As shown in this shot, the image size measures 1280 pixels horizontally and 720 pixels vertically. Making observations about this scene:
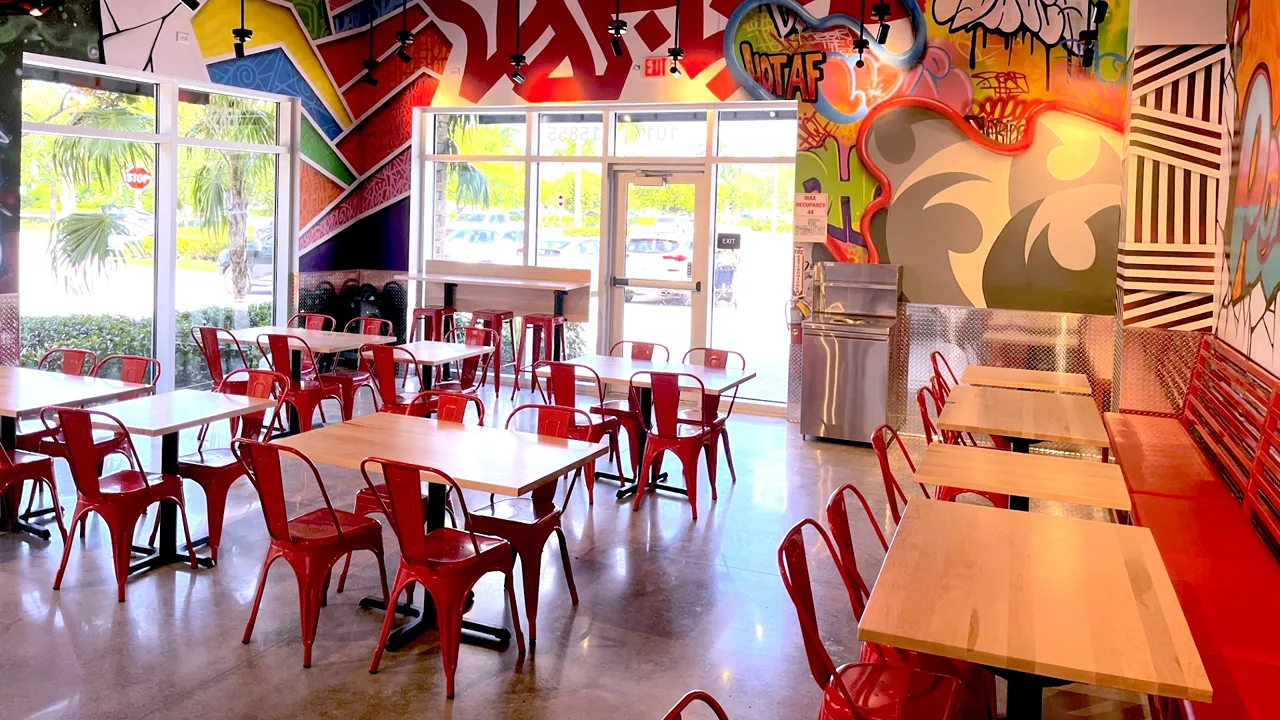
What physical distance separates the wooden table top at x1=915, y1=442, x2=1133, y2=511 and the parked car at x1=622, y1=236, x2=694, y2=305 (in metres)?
6.02

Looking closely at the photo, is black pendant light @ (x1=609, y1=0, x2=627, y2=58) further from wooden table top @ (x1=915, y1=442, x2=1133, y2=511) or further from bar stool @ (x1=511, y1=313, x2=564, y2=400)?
wooden table top @ (x1=915, y1=442, x2=1133, y2=511)

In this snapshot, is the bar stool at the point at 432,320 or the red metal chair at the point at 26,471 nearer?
the red metal chair at the point at 26,471

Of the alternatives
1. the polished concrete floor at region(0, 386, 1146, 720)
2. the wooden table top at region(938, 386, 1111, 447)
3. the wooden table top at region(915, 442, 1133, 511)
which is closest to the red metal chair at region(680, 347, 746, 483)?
the polished concrete floor at region(0, 386, 1146, 720)

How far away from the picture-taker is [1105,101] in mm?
8352

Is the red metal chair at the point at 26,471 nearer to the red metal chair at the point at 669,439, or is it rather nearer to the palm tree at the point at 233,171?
the red metal chair at the point at 669,439

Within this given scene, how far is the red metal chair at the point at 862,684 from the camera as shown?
114 inches

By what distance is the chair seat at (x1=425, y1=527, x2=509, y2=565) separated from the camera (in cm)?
413

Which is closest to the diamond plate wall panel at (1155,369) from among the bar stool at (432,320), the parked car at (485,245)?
the parked car at (485,245)

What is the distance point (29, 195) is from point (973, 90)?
7.32m

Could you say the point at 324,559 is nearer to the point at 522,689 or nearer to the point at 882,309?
the point at 522,689

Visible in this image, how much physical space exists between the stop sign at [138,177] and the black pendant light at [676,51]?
459 cm

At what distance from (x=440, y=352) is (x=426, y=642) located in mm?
3807

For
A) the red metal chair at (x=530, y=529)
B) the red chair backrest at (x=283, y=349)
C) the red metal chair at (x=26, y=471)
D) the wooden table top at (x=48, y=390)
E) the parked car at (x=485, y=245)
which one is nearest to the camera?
the red metal chair at (x=530, y=529)

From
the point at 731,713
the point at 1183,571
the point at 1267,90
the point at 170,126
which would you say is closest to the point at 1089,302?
the point at 1267,90
